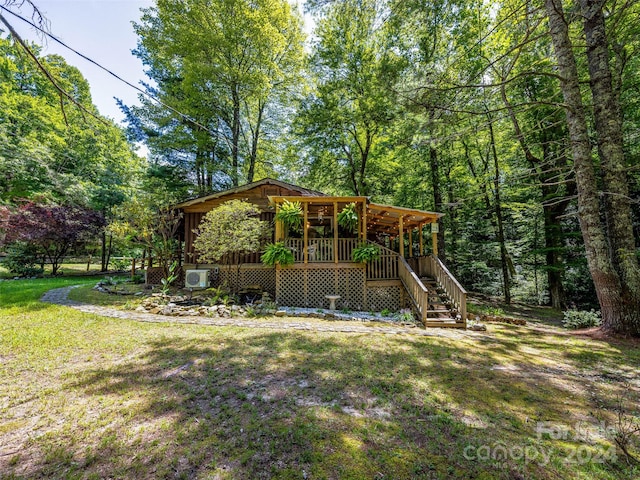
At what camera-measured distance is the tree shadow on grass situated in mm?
2053

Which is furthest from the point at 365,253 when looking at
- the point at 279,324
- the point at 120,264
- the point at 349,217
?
the point at 120,264

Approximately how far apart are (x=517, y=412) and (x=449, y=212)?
46.5ft

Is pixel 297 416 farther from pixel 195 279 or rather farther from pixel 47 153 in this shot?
pixel 47 153

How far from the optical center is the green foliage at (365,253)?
8.91 meters

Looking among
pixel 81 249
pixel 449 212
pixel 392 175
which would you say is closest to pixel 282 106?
pixel 392 175

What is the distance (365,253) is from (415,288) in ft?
6.49

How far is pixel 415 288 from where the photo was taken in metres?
7.71

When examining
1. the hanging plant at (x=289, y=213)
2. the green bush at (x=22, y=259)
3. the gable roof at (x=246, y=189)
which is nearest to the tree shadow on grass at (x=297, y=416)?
the hanging plant at (x=289, y=213)

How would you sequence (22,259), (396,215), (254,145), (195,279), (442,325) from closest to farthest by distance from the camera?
(442,325), (195,279), (396,215), (22,259), (254,145)

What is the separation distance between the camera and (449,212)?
50.8 ft

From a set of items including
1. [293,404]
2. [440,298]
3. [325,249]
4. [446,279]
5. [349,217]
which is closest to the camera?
[293,404]

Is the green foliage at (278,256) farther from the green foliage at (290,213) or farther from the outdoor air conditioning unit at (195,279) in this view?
the outdoor air conditioning unit at (195,279)

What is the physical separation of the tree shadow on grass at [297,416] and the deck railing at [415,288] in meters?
2.31

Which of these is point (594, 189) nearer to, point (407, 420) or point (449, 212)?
point (407, 420)
